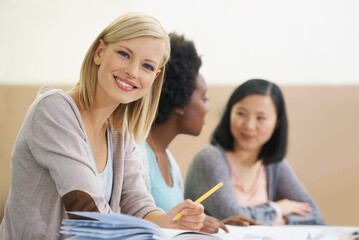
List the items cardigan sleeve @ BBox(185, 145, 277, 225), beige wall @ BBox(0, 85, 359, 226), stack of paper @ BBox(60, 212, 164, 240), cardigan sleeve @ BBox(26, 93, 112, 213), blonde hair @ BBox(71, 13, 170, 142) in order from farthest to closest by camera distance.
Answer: beige wall @ BBox(0, 85, 359, 226) < cardigan sleeve @ BBox(185, 145, 277, 225) < blonde hair @ BBox(71, 13, 170, 142) < cardigan sleeve @ BBox(26, 93, 112, 213) < stack of paper @ BBox(60, 212, 164, 240)

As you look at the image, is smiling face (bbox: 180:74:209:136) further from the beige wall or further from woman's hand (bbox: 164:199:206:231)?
woman's hand (bbox: 164:199:206:231)

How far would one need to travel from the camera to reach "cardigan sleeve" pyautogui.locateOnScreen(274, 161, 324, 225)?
1.53 meters

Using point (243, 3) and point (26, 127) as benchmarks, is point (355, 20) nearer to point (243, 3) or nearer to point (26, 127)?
point (243, 3)

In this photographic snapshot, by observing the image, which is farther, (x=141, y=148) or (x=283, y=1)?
(x=283, y=1)

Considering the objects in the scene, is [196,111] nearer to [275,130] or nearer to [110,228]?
[275,130]

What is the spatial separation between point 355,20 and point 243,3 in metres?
0.39

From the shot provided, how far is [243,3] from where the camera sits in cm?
146

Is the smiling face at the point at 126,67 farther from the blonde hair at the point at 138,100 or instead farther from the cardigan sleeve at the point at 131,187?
the cardigan sleeve at the point at 131,187

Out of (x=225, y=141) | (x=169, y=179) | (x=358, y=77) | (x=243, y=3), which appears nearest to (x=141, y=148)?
(x=169, y=179)

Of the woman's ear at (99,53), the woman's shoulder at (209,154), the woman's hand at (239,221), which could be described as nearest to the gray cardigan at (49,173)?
the woman's ear at (99,53)

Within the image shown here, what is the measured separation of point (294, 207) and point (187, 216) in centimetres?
83

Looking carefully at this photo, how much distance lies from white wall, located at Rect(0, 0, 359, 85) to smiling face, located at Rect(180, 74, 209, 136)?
0.06 m

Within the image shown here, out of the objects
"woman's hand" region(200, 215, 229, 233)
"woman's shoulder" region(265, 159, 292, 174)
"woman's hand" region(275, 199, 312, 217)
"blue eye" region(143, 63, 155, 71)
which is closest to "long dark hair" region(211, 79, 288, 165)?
"woman's shoulder" region(265, 159, 292, 174)

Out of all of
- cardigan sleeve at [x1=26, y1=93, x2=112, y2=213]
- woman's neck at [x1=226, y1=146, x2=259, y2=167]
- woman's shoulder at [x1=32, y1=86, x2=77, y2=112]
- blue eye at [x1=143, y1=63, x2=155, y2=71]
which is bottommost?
woman's neck at [x1=226, y1=146, x2=259, y2=167]
